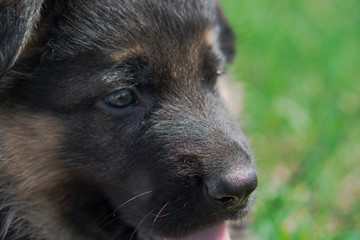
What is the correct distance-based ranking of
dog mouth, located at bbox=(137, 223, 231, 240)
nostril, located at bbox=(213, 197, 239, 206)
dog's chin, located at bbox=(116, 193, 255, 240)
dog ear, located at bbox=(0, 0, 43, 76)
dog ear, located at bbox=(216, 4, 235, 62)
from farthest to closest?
dog ear, located at bbox=(216, 4, 235, 62)
dog mouth, located at bbox=(137, 223, 231, 240)
dog's chin, located at bbox=(116, 193, 255, 240)
nostril, located at bbox=(213, 197, 239, 206)
dog ear, located at bbox=(0, 0, 43, 76)

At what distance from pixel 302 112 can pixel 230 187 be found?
279 centimetres

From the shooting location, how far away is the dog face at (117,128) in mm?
2758

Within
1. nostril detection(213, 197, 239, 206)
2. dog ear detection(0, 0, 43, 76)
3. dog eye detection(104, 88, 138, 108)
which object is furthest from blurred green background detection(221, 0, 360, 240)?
dog ear detection(0, 0, 43, 76)

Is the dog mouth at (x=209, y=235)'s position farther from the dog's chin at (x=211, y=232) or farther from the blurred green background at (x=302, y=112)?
the blurred green background at (x=302, y=112)

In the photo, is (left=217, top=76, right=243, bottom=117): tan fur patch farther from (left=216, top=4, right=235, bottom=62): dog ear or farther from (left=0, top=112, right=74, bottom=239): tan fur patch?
(left=0, top=112, right=74, bottom=239): tan fur patch

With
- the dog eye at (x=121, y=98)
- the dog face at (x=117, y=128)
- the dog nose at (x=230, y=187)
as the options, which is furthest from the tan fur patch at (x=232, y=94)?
the dog nose at (x=230, y=187)

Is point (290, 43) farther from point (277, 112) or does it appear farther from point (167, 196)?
point (167, 196)

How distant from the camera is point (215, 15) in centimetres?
357

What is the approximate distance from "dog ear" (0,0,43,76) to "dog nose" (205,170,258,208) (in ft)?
3.60

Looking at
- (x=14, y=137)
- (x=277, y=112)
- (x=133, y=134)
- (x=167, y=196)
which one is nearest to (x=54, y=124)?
(x=14, y=137)

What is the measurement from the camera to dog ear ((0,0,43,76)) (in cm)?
257

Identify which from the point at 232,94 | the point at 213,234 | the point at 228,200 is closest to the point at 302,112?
the point at 232,94

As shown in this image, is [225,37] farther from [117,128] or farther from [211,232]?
[211,232]

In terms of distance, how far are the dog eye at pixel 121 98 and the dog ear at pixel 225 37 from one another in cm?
106
